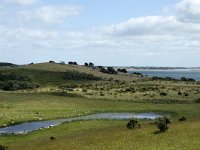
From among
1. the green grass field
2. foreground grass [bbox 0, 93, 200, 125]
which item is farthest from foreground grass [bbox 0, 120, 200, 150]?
foreground grass [bbox 0, 93, 200, 125]

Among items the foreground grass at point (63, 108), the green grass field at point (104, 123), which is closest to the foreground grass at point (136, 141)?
the green grass field at point (104, 123)

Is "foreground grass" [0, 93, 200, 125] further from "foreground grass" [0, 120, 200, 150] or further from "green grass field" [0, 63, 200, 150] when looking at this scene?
"foreground grass" [0, 120, 200, 150]

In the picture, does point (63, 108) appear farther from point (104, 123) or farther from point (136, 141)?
point (136, 141)

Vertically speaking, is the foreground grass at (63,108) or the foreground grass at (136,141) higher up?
the foreground grass at (136,141)

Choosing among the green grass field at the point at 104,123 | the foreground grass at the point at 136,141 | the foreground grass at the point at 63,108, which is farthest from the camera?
the foreground grass at the point at 63,108

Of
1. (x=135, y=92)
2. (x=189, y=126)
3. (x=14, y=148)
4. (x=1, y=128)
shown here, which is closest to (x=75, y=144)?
(x=14, y=148)

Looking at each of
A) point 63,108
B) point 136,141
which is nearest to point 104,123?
point 63,108

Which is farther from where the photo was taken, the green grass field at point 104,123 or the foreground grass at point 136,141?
the green grass field at point 104,123

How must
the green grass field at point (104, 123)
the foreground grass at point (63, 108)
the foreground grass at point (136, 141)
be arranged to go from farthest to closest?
the foreground grass at point (63, 108)
the green grass field at point (104, 123)
the foreground grass at point (136, 141)

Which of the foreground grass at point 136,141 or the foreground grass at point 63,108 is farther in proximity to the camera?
the foreground grass at point 63,108

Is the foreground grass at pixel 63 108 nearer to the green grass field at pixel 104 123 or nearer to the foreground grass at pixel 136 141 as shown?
the green grass field at pixel 104 123

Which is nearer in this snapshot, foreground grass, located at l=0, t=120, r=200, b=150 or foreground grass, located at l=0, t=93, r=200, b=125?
foreground grass, located at l=0, t=120, r=200, b=150

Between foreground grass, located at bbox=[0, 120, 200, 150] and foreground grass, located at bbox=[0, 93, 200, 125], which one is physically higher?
foreground grass, located at bbox=[0, 120, 200, 150]

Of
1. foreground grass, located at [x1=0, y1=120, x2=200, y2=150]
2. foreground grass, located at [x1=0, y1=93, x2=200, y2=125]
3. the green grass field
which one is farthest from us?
foreground grass, located at [x1=0, y1=93, x2=200, y2=125]
